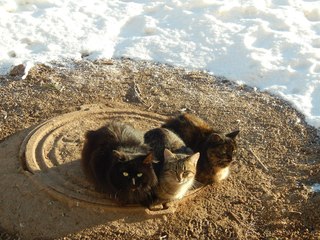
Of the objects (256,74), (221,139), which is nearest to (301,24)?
(256,74)

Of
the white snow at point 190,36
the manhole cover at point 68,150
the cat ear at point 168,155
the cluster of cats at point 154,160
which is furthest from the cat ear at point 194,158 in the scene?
the white snow at point 190,36

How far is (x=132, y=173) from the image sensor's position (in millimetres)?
4484

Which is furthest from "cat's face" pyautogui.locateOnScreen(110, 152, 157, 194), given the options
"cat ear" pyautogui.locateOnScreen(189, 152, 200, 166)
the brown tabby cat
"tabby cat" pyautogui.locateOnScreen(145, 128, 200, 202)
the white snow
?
the white snow

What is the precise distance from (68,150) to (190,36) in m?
3.33

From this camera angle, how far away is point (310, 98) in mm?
6895

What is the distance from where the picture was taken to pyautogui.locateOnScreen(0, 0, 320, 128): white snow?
719cm

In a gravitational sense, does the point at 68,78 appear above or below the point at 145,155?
below

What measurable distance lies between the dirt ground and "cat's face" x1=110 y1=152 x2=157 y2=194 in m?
0.32

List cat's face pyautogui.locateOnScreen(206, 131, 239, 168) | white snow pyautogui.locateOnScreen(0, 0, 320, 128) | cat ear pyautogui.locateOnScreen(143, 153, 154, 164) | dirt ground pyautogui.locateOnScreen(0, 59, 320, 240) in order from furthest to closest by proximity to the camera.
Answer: white snow pyautogui.locateOnScreen(0, 0, 320, 128)
cat's face pyautogui.locateOnScreen(206, 131, 239, 168)
dirt ground pyautogui.locateOnScreen(0, 59, 320, 240)
cat ear pyautogui.locateOnScreen(143, 153, 154, 164)

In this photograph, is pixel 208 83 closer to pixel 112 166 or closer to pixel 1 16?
pixel 112 166

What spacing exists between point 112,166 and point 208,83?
9.55ft

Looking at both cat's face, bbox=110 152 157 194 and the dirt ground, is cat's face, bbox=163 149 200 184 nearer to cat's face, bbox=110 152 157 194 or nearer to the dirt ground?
cat's face, bbox=110 152 157 194

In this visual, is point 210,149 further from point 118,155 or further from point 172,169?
point 118,155

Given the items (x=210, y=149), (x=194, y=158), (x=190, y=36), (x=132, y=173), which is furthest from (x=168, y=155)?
(x=190, y=36)
